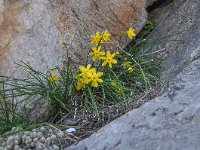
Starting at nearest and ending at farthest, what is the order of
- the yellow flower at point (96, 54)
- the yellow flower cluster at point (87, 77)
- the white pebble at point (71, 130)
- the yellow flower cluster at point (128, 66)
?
the white pebble at point (71, 130) → the yellow flower cluster at point (87, 77) → the yellow flower at point (96, 54) → the yellow flower cluster at point (128, 66)

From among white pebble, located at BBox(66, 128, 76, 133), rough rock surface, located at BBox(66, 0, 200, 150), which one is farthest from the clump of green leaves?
rough rock surface, located at BBox(66, 0, 200, 150)

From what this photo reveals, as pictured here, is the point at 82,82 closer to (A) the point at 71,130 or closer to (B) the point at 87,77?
(B) the point at 87,77

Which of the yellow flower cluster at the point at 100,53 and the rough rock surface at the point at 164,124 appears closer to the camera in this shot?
the rough rock surface at the point at 164,124

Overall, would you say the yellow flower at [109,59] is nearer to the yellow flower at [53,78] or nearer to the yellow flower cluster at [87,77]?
the yellow flower cluster at [87,77]

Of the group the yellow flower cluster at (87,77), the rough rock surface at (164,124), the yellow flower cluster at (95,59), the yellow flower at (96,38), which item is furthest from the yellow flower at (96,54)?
the rough rock surface at (164,124)

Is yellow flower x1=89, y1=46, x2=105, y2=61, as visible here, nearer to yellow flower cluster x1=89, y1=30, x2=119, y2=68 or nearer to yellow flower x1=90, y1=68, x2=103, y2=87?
yellow flower cluster x1=89, y1=30, x2=119, y2=68

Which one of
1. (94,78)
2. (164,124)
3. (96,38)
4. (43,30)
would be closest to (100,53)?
(96,38)
